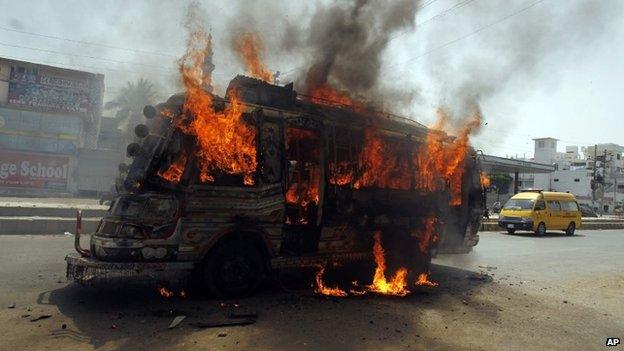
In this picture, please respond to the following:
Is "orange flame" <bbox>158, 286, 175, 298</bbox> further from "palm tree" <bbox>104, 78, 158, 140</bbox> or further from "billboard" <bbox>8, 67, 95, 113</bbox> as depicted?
"palm tree" <bbox>104, 78, 158, 140</bbox>

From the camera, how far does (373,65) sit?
32.2ft

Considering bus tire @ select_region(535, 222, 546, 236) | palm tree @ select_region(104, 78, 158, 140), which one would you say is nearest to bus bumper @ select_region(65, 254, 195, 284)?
bus tire @ select_region(535, 222, 546, 236)

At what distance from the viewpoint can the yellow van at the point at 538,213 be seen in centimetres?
2083

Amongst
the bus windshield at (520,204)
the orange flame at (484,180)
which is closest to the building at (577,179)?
the bus windshield at (520,204)

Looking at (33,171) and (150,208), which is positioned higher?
(33,171)

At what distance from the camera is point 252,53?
8766mm

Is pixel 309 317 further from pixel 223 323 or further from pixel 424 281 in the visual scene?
pixel 424 281

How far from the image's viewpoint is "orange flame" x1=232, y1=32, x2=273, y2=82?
28.0 ft

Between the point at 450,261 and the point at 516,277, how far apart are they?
1.78m

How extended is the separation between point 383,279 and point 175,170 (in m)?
3.94

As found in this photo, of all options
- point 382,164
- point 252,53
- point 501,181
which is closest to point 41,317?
point 382,164

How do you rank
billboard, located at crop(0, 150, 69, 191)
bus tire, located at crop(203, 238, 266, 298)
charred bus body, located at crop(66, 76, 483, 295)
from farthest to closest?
billboard, located at crop(0, 150, 69, 191)
bus tire, located at crop(203, 238, 266, 298)
charred bus body, located at crop(66, 76, 483, 295)

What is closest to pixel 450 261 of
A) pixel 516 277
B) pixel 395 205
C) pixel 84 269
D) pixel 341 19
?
pixel 516 277

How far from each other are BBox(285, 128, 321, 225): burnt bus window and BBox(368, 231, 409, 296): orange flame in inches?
58.1
